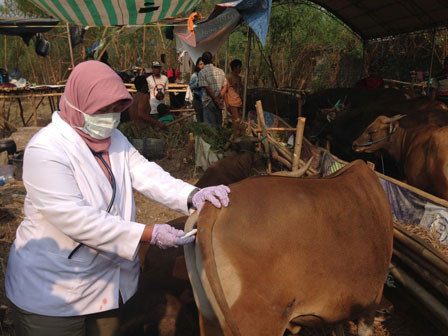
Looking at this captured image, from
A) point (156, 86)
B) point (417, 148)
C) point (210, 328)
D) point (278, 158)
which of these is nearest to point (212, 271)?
point (210, 328)

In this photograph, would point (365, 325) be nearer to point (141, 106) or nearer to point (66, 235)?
point (66, 235)

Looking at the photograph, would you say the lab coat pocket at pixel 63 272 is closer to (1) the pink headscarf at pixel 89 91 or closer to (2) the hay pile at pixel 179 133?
(1) the pink headscarf at pixel 89 91

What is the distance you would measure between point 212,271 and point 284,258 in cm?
38

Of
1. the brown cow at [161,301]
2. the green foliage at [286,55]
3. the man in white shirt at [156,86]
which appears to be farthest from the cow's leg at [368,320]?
the green foliage at [286,55]

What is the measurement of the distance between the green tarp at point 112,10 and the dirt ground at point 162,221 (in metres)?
2.86

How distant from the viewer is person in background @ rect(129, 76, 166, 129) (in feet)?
25.5

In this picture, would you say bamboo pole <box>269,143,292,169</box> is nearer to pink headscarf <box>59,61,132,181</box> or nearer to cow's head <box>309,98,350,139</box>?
cow's head <box>309,98,350,139</box>

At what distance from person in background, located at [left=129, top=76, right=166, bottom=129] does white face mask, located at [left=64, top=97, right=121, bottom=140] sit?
612cm

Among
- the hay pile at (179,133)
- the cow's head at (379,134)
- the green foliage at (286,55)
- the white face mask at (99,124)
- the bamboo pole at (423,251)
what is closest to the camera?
the white face mask at (99,124)

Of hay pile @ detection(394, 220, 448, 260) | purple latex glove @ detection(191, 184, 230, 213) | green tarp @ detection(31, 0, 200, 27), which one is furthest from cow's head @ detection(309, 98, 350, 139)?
purple latex glove @ detection(191, 184, 230, 213)

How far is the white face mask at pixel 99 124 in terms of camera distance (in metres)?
1.79

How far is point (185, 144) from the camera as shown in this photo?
8.50 meters

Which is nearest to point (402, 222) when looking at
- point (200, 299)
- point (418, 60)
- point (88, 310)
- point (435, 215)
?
point (435, 215)

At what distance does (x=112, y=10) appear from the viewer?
20.0 ft
